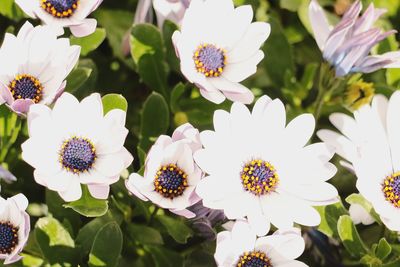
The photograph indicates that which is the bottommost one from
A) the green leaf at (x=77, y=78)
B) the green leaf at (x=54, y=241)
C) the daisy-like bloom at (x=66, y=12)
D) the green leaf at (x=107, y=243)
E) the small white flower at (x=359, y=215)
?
the small white flower at (x=359, y=215)

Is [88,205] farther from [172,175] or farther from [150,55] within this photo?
[150,55]

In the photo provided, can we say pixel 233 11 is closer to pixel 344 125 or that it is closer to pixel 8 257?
pixel 344 125

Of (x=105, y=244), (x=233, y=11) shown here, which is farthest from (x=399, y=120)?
(x=105, y=244)

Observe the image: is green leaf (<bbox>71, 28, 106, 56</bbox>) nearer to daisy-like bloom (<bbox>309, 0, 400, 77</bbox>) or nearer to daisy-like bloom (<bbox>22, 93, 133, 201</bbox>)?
daisy-like bloom (<bbox>22, 93, 133, 201</bbox>)

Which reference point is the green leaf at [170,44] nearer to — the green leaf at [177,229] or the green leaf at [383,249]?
the green leaf at [177,229]

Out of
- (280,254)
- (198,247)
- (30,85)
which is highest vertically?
(30,85)

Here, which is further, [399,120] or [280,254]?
[399,120]

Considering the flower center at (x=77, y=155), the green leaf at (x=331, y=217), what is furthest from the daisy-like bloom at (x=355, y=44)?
the flower center at (x=77, y=155)

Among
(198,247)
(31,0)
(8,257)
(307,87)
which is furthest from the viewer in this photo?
(307,87)

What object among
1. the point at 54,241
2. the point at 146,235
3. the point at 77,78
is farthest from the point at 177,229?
the point at 77,78
